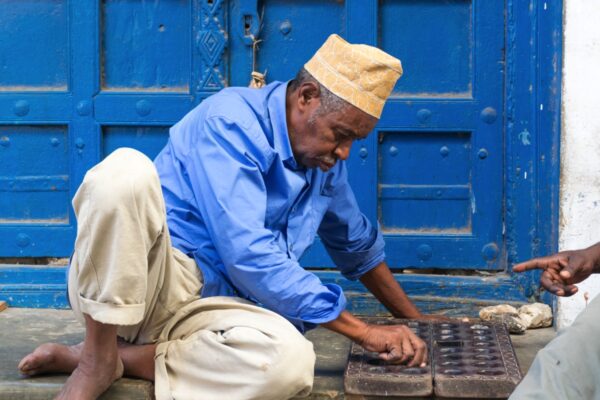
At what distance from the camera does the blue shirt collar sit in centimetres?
345

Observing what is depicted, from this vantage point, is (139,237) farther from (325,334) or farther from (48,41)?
Answer: (48,41)

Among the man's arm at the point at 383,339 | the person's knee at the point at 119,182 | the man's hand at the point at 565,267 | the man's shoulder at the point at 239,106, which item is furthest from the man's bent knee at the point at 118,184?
the man's hand at the point at 565,267

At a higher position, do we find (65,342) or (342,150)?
(342,150)

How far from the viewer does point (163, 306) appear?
134 inches

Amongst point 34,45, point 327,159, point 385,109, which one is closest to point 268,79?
point 385,109

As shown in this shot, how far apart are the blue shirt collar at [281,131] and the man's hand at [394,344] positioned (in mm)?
597

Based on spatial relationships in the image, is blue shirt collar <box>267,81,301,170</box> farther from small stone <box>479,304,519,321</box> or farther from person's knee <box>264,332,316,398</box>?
small stone <box>479,304,519,321</box>

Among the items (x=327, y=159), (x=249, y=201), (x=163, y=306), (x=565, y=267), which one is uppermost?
(x=327, y=159)

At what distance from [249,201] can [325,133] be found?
1.12 ft

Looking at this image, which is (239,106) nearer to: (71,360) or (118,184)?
(118,184)

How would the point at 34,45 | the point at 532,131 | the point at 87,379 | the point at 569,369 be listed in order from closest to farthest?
the point at 569,369
the point at 87,379
the point at 532,131
the point at 34,45

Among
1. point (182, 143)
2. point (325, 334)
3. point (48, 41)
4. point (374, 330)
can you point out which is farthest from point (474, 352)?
point (48, 41)

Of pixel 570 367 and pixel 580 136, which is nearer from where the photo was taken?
pixel 570 367

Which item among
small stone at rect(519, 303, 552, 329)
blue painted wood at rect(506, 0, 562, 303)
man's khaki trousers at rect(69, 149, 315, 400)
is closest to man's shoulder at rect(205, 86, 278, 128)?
man's khaki trousers at rect(69, 149, 315, 400)
